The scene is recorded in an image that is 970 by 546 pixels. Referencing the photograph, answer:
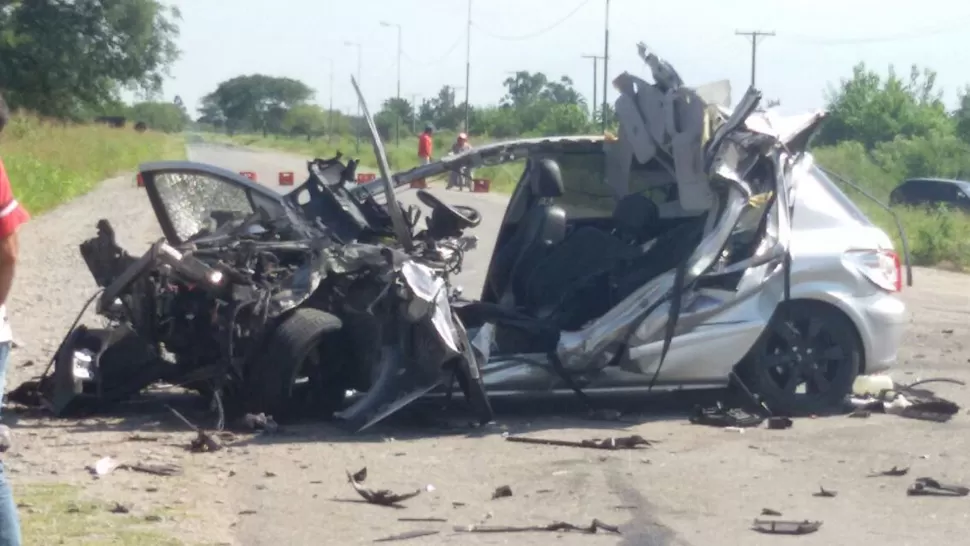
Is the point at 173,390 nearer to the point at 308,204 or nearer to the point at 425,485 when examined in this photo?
the point at 308,204

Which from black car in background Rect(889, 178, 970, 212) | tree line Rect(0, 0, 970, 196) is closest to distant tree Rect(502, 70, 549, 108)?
tree line Rect(0, 0, 970, 196)

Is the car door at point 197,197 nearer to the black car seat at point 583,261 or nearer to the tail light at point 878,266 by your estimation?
the black car seat at point 583,261

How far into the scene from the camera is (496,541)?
6.30 meters

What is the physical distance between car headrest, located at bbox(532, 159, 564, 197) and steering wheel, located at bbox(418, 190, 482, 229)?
0.48 m

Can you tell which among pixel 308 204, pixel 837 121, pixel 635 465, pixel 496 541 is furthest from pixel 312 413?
pixel 837 121

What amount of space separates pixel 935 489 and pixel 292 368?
3462mm

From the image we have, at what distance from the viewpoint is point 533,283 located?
9719 mm

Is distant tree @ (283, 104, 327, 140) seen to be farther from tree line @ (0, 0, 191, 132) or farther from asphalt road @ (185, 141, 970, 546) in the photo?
asphalt road @ (185, 141, 970, 546)

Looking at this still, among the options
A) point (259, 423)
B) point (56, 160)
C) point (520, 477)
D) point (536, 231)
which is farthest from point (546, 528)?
point (56, 160)

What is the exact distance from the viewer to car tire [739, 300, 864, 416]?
9.35 metres

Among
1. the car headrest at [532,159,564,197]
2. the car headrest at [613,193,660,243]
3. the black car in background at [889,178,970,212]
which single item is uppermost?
the car headrest at [532,159,564,197]

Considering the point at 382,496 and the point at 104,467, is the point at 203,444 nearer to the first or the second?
the point at 104,467

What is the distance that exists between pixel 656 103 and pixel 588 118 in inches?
2169

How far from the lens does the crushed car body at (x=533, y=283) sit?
27.8 feet
